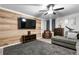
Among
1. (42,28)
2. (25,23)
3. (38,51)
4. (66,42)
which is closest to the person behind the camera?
(38,51)

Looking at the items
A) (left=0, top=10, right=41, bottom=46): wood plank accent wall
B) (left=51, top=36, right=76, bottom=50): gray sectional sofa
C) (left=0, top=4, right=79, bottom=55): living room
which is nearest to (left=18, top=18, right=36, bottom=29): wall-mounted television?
(left=0, top=4, right=79, bottom=55): living room

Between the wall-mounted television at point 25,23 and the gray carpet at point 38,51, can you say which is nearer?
the gray carpet at point 38,51

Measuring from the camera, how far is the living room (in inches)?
78.2

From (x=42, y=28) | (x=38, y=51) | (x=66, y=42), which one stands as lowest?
(x=38, y=51)

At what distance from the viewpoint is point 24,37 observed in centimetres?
359

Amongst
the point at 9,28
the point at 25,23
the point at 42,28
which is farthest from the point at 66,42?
the point at 9,28

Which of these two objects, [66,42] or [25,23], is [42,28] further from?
[66,42]

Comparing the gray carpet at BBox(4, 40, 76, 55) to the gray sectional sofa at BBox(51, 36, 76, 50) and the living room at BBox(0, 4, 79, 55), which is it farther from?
the gray sectional sofa at BBox(51, 36, 76, 50)

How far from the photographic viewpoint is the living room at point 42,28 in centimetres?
199

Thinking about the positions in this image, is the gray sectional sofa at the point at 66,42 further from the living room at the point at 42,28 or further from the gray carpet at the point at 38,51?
the gray carpet at the point at 38,51

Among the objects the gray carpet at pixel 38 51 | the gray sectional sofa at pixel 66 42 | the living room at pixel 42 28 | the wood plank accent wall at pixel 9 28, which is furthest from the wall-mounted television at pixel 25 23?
the gray sectional sofa at pixel 66 42

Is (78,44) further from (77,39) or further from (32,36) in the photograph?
(32,36)

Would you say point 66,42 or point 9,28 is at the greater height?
point 9,28

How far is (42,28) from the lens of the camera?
9.59 ft
